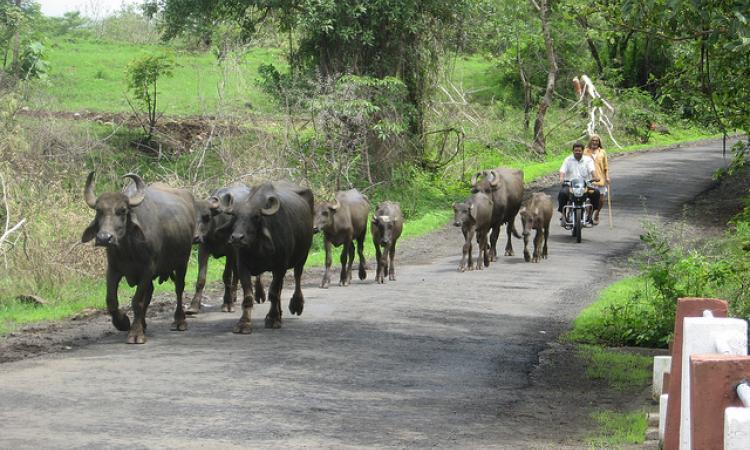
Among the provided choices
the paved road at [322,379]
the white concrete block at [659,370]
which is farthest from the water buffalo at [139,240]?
the white concrete block at [659,370]

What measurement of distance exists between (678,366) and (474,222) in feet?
46.8

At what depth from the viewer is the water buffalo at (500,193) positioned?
23.2 metres

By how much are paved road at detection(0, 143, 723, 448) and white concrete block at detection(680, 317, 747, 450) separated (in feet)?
10.9

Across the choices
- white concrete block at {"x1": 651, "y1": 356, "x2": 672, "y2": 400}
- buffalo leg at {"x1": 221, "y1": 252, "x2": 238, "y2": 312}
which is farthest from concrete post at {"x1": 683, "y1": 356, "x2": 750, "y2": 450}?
buffalo leg at {"x1": 221, "y1": 252, "x2": 238, "y2": 312}

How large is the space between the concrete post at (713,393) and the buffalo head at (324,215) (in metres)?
13.9

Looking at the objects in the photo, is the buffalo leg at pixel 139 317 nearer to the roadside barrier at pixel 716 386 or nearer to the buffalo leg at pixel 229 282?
the buffalo leg at pixel 229 282

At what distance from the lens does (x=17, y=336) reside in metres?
14.1

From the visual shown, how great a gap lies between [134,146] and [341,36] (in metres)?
8.38

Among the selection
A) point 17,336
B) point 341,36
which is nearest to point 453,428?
point 17,336

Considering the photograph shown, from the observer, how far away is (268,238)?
1507 centimetres

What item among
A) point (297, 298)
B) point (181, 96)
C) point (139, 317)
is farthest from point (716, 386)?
point (181, 96)

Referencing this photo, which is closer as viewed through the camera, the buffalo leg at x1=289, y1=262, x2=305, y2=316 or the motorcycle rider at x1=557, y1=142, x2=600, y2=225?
the buffalo leg at x1=289, y1=262, x2=305, y2=316

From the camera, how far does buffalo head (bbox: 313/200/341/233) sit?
18969 millimetres

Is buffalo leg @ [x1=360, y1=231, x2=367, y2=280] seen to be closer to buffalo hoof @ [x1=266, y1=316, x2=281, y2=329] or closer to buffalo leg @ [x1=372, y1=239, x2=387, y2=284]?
buffalo leg @ [x1=372, y1=239, x2=387, y2=284]
